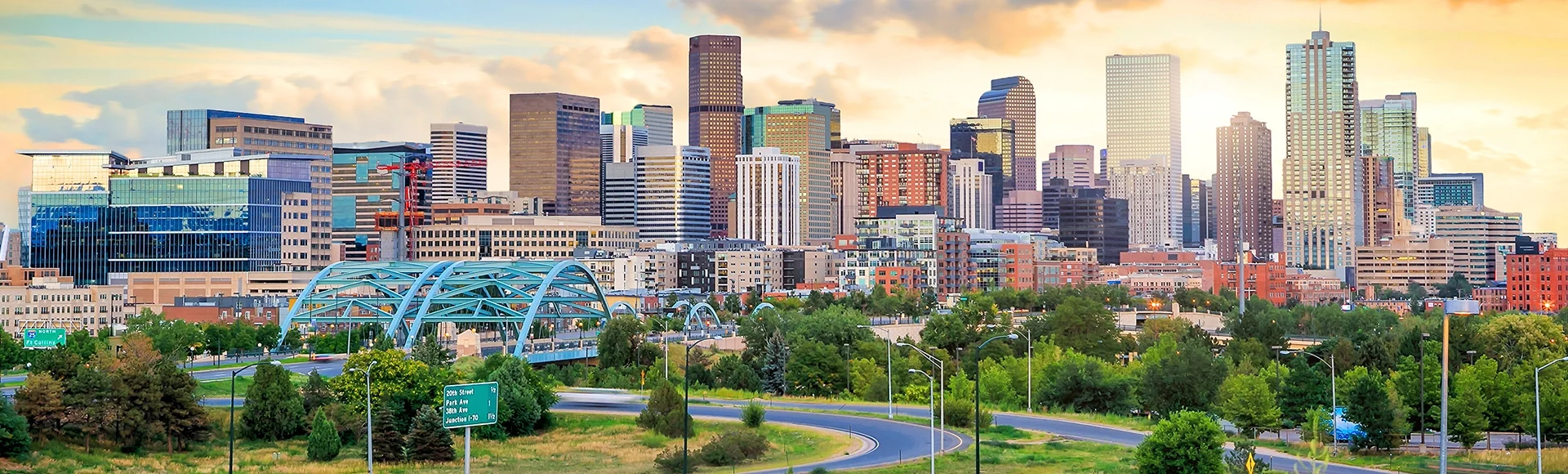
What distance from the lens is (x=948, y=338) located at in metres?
144

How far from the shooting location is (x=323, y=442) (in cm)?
7931

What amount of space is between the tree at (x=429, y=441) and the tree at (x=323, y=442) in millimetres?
3300

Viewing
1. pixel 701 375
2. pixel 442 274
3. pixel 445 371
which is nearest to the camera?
pixel 445 371

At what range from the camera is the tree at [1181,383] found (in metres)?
107

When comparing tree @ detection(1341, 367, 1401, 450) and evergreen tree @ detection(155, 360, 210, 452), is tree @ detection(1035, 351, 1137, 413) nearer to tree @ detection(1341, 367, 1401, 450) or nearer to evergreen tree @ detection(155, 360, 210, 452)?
tree @ detection(1341, 367, 1401, 450)

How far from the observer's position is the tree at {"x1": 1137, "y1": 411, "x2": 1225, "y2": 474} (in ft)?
209

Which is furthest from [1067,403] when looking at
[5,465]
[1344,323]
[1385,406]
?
[1344,323]

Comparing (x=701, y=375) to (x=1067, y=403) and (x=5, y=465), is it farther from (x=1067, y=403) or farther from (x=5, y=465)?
(x=5, y=465)

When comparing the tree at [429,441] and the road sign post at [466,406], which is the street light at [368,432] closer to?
the tree at [429,441]

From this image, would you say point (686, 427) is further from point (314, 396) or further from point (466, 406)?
point (314, 396)

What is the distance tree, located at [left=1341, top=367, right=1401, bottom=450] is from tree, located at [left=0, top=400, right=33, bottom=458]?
56.9 meters

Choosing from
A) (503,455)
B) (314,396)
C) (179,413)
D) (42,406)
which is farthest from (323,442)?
(42,406)

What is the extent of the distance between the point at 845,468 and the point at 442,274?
100716mm

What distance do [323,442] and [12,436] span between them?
1259 centimetres
